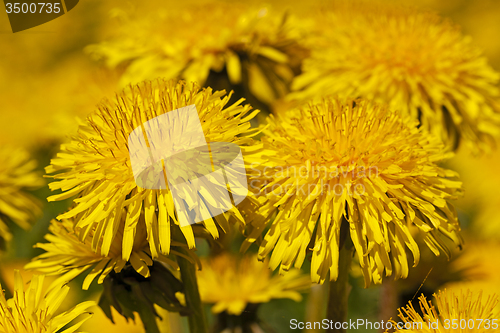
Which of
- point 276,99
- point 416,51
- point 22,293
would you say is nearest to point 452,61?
point 416,51

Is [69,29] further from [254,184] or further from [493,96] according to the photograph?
[493,96]

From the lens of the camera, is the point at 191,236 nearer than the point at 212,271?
Yes

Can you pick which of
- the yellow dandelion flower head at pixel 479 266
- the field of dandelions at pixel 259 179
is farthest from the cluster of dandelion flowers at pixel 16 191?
A: the yellow dandelion flower head at pixel 479 266

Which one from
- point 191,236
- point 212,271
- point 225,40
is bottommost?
point 212,271

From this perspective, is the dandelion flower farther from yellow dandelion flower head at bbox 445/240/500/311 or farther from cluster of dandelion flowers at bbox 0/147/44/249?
cluster of dandelion flowers at bbox 0/147/44/249

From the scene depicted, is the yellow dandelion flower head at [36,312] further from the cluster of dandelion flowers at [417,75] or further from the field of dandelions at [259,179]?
the cluster of dandelion flowers at [417,75]

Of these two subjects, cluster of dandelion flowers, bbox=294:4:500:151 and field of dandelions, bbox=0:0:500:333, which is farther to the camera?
cluster of dandelion flowers, bbox=294:4:500:151

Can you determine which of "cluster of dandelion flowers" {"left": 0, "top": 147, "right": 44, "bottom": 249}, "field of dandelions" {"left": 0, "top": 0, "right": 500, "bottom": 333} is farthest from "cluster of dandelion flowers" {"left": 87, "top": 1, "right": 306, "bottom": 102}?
"cluster of dandelion flowers" {"left": 0, "top": 147, "right": 44, "bottom": 249}

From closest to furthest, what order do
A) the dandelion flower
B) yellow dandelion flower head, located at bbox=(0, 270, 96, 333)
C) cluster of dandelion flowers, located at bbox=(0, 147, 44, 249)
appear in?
yellow dandelion flower head, located at bbox=(0, 270, 96, 333)
cluster of dandelion flowers, located at bbox=(0, 147, 44, 249)
the dandelion flower
